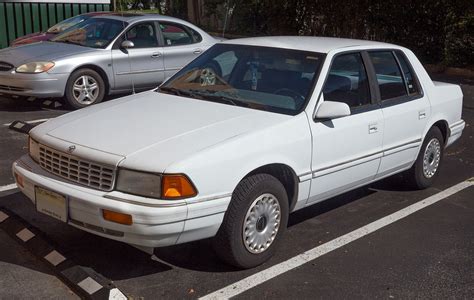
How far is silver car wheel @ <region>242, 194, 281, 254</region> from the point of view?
13.3ft

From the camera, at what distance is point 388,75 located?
5445 millimetres

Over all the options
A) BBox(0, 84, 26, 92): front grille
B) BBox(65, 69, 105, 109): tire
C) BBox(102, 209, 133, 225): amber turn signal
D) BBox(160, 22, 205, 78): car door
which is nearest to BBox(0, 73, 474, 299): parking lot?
BBox(102, 209, 133, 225): amber turn signal

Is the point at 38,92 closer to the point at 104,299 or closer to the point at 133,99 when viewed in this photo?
the point at 133,99

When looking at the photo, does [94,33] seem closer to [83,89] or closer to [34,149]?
[83,89]

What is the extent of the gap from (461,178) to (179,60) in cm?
520

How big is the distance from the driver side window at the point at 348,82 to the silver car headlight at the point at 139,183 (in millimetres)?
1688

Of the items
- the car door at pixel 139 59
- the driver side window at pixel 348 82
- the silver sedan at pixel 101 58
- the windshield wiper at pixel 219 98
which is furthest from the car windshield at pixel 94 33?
the driver side window at pixel 348 82

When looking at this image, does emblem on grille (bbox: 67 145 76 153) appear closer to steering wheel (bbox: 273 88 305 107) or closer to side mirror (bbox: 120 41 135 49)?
steering wheel (bbox: 273 88 305 107)

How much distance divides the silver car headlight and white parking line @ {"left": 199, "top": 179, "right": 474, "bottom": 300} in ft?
2.48

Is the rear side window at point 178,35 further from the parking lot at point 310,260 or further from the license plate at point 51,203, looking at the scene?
the license plate at point 51,203

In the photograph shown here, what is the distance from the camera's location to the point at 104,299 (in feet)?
11.9

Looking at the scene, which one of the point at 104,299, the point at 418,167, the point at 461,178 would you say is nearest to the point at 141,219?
the point at 104,299

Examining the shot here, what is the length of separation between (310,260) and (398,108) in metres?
1.73

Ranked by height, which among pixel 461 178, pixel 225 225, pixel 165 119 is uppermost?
pixel 165 119
